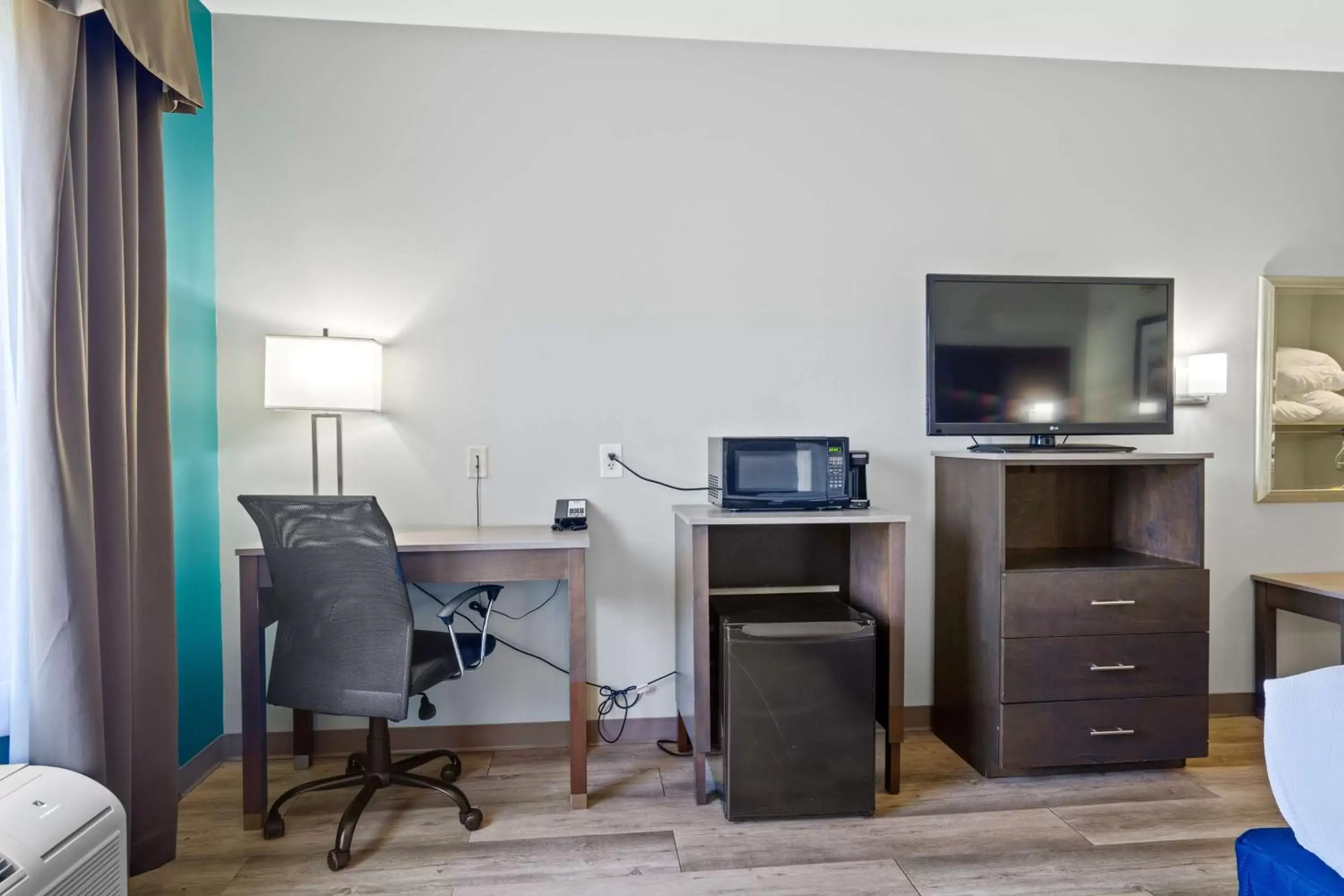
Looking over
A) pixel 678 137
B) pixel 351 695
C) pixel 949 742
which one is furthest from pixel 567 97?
pixel 949 742

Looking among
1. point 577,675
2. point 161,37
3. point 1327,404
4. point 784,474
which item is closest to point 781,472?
point 784,474

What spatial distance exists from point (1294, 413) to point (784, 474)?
2.06 metres

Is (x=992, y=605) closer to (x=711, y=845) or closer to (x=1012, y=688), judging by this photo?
(x=1012, y=688)

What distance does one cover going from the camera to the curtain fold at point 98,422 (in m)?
1.44

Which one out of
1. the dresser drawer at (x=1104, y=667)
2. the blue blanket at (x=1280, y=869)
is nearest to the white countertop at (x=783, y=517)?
the dresser drawer at (x=1104, y=667)

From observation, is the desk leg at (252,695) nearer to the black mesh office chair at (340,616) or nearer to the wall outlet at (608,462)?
the black mesh office chair at (340,616)

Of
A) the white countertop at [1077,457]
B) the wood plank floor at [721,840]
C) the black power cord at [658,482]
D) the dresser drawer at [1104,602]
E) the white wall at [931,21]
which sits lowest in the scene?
the wood plank floor at [721,840]

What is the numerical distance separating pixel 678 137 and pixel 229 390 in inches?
68.6

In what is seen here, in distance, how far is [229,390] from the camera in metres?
2.40

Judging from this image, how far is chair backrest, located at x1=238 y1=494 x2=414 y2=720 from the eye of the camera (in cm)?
180

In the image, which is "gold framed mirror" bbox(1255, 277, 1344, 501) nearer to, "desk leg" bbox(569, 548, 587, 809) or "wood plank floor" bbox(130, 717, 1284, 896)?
"wood plank floor" bbox(130, 717, 1284, 896)

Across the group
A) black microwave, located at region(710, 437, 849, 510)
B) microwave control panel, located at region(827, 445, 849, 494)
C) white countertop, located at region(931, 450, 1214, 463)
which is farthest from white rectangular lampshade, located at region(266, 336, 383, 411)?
white countertop, located at region(931, 450, 1214, 463)

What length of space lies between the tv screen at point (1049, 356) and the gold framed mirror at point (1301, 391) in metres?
0.61

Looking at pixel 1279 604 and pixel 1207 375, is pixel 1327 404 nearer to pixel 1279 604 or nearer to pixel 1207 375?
pixel 1207 375
